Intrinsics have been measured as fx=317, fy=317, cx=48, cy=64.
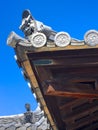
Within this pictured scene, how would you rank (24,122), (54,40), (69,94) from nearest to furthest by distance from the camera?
1. (54,40)
2. (69,94)
3. (24,122)

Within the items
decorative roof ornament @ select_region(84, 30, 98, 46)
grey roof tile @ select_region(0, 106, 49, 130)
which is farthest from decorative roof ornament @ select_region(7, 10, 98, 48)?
grey roof tile @ select_region(0, 106, 49, 130)

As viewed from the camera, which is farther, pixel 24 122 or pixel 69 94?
pixel 24 122

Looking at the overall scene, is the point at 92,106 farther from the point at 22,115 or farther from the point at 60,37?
the point at 22,115

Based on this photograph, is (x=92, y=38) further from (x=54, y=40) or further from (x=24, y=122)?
(x=24, y=122)

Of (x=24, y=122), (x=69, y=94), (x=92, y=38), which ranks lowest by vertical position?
(x=24, y=122)

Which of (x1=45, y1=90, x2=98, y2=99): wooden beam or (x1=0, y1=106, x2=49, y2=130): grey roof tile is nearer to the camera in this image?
(x1=45, y1=90, x2=98, y2=99): wooden beam

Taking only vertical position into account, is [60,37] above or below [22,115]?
above

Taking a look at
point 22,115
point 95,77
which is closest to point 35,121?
point 22,115

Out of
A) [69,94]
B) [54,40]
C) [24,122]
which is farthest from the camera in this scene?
[24,122]

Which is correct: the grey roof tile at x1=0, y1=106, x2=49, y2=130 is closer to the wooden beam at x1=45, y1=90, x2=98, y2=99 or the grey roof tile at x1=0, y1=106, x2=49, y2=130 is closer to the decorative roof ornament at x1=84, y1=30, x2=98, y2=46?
the wooden beam at x1=45, y1=90, x2=98, y2=99

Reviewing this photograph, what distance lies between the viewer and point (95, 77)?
4.81 m

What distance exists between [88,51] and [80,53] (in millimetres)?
115

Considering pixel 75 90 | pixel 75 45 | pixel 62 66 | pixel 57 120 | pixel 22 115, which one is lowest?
pixel 22 115

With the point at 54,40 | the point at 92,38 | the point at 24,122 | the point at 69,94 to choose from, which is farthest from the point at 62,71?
the point at 24,122
